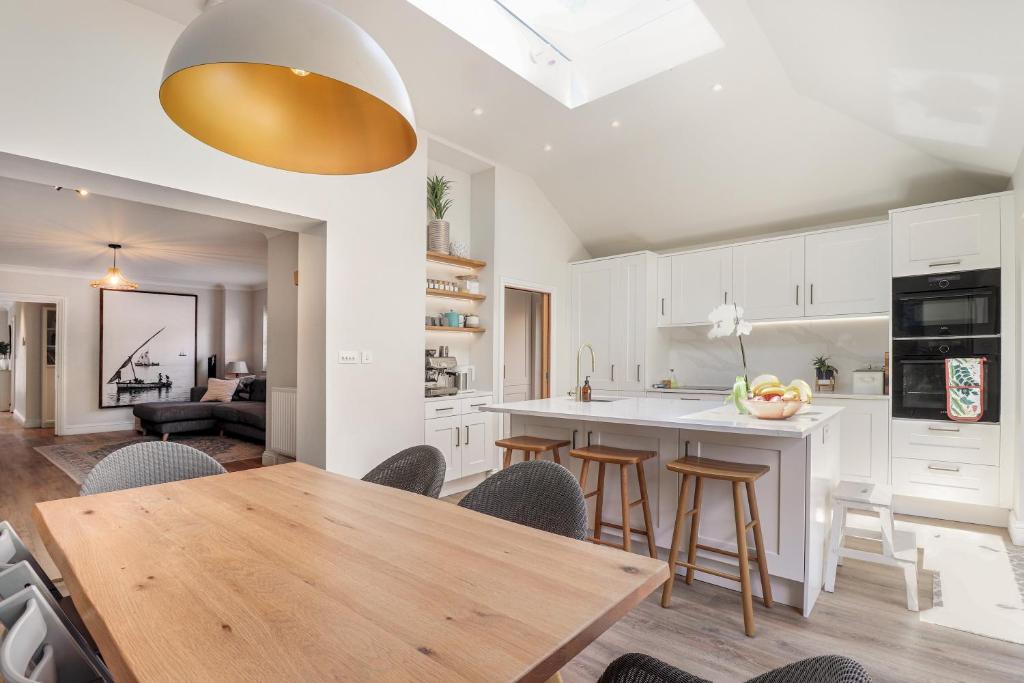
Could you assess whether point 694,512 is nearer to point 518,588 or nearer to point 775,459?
point 775,459

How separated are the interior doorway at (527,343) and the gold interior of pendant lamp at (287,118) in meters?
4.28

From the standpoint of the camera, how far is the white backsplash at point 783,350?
455 cm

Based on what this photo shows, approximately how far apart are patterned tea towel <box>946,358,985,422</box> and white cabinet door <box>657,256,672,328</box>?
2304 mm

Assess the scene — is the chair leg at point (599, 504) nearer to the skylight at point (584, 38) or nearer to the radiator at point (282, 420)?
the skylight at point (584, 38)

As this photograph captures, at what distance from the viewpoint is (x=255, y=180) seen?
10.4 ft

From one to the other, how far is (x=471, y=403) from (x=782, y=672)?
4012 mm

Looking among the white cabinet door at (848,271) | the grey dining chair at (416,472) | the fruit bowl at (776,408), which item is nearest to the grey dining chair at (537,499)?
the grey dining chair at (416,472)

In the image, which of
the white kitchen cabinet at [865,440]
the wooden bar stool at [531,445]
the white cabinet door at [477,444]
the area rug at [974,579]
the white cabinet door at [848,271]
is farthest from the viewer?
the white cabinet door at [477,444]

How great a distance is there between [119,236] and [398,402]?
4.25 meters

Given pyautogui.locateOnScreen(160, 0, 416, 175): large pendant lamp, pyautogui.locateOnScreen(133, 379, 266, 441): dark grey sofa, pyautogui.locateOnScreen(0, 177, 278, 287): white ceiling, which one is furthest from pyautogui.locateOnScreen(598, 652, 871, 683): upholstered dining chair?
pyautogui.locateOnScreen(133, 379, 266, 441): dark grey sofa

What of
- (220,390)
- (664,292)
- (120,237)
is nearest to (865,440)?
(664,292)

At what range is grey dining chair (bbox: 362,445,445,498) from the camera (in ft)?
5.95

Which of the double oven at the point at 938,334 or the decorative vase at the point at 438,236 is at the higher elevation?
the decorative vase at the point at 438,236

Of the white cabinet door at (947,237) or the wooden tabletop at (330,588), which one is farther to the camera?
the white cabinet door at (947,237)
